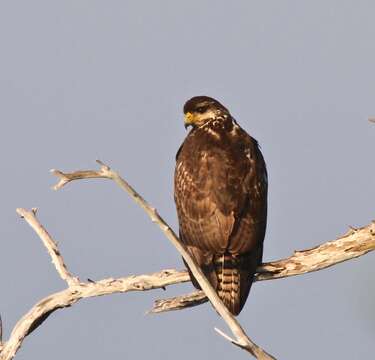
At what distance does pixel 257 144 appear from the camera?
1118 centimetres

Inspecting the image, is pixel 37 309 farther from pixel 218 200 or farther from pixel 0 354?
pixel 218 200

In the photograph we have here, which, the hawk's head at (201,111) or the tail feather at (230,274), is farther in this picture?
the hawk's head at (201,111)

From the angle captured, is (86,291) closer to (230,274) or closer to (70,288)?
(70,288)

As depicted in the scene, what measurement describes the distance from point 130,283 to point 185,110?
2.77 meters

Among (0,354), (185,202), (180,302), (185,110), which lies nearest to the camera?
(0,354)

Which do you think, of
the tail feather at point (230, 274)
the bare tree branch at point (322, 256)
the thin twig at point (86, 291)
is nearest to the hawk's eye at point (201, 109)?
the tail feather at point (230, 274)

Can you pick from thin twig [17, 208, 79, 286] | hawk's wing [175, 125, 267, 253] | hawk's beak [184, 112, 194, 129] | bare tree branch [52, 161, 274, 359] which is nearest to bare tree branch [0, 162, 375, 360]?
thin twig [17, 208, 79, 286]

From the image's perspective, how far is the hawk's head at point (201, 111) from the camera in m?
11.7

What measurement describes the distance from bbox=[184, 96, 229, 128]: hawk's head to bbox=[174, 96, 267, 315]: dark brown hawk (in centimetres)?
98

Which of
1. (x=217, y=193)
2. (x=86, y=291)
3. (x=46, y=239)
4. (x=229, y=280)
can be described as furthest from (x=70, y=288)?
(x=217, y=193)

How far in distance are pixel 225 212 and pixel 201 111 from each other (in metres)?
1.95

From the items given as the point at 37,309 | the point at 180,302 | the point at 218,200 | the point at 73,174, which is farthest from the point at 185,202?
the point at 73,174

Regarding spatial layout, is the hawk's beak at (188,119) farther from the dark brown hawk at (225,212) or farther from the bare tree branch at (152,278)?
the bare tree branch at (152,278)

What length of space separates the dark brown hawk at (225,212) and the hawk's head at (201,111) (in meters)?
0.98
